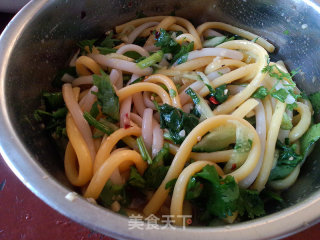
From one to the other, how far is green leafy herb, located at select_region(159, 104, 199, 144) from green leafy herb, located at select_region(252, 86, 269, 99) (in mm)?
511

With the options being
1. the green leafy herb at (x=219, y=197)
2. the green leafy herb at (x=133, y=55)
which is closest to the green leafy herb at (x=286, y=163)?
the green leafy herb at (x=219, y=197)

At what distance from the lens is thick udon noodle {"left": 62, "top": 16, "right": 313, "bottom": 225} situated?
1.82 metres

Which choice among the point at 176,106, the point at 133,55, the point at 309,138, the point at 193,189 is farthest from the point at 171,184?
the point at 133,55

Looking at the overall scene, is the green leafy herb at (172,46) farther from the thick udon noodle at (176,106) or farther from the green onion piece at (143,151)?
the green onion piece at (143,151)

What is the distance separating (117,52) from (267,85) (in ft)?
3.83

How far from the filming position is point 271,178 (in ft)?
6.69

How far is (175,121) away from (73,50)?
1080mm

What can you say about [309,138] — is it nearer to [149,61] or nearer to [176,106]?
[176,106]

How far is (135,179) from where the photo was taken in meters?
1.89

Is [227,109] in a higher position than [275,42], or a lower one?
lower

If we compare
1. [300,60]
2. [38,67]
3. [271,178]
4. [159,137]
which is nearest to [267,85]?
[300,60]

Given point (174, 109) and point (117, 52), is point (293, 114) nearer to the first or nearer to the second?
point (174, 109)

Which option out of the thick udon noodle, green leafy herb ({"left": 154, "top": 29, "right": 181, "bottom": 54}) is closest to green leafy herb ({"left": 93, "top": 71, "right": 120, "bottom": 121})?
the thick udon noodle

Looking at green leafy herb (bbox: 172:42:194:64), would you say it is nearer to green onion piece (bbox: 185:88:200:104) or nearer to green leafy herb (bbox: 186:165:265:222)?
green onion piece (bbox: 185:88:200:104)
